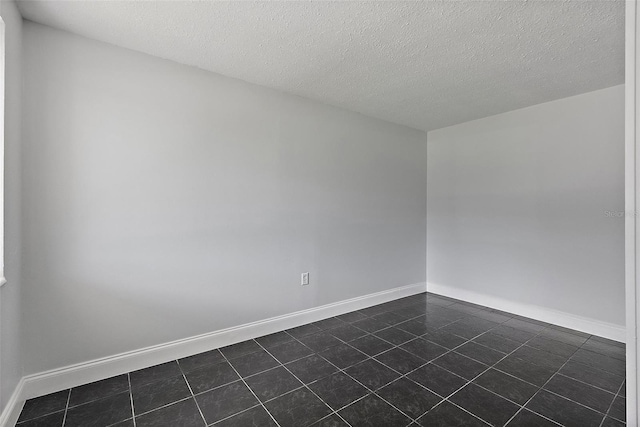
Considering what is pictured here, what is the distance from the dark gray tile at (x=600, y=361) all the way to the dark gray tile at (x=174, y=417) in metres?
2.90

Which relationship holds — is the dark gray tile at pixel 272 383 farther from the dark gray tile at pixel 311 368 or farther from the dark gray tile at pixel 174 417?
the dark gray tile at pixel 174 417

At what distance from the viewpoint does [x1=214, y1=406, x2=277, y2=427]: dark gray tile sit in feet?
5.37

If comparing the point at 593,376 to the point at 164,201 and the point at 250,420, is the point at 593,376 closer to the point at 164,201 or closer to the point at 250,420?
the point at 250,420

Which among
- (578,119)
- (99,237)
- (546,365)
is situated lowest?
(546,365)

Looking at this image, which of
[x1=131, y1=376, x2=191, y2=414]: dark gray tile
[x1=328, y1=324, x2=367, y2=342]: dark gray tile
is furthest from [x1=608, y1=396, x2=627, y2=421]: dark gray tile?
[x1=131, y1=376, x2=191, y2=414]: dark gray tile

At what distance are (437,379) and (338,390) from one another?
2.38 feet

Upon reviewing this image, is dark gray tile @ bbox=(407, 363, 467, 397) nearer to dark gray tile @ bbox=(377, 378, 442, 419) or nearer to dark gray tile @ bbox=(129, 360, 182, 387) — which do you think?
dark gray tile @ bbox=(377, 378, 442, 419)

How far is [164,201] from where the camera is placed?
91.0 inches

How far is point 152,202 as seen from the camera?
89.1 inches

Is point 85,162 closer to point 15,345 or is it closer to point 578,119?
point 15,345

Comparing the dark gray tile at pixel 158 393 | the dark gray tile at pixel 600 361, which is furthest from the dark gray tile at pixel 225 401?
the dark gray tile at pixel 600 361

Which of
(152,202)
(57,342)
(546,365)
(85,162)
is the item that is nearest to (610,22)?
(546,365)

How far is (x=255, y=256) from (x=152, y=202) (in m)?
0.99
